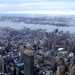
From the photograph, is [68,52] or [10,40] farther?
[10,40]

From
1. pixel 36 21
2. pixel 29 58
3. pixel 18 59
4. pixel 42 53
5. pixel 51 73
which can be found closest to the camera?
pixel 29 58

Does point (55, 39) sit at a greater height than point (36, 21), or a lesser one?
lesser

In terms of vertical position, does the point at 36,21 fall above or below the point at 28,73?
above

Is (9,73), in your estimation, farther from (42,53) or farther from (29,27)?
(29,27)

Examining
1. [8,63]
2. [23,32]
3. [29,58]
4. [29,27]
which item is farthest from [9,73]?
[29,27]

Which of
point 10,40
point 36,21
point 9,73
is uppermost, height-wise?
point 36,21

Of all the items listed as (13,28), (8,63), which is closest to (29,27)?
(13,28)

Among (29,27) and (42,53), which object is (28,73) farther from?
(29,27)

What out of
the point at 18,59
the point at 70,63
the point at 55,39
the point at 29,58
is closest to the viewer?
the point at 29,58

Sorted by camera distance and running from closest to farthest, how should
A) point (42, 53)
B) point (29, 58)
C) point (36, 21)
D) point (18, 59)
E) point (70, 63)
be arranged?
point (29, 58)
point (70, 63)
point (18, 59)
point (42, 53)
point (36, 21)
